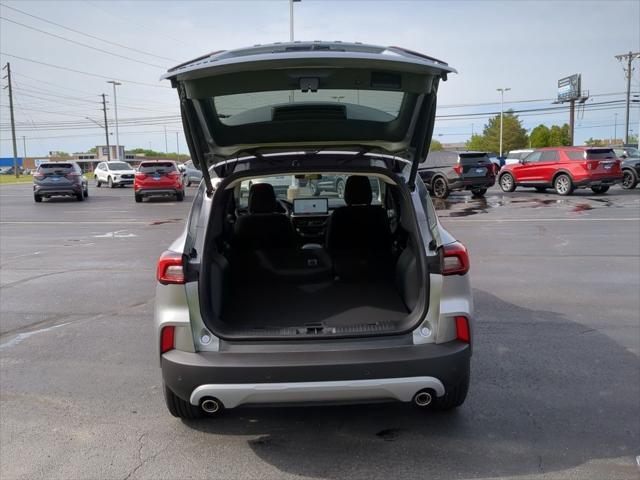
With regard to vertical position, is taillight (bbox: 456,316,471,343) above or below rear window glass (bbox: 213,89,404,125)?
below

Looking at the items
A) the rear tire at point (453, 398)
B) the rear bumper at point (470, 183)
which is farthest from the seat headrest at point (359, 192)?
the rear bumper at point (470, 183)

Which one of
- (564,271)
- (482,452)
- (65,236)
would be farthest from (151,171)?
(482,452)

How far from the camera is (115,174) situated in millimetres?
34469

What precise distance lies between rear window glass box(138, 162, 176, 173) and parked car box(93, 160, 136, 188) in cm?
1263

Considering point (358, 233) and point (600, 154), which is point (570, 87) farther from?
point (358, 233)

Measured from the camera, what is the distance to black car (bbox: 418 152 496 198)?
2103cm

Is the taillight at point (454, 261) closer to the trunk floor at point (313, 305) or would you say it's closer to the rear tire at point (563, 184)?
the trunk floor at point (313, 305)

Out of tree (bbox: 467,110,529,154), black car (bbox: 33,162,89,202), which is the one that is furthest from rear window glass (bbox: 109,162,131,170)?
tree (bbox: 467,110,529,154)

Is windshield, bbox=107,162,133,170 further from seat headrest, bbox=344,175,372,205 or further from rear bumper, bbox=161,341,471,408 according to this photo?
rear bumper, bbox=161,341,471,408

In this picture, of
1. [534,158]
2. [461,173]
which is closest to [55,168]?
[461,173]

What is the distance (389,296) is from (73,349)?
294cm

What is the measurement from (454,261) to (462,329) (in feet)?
1.26

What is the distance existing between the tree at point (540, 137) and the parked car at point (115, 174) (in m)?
60.0

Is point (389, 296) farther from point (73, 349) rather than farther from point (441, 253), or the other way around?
point (73, 349)
